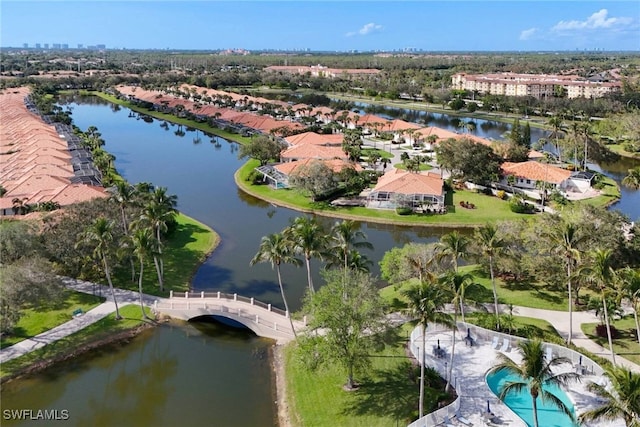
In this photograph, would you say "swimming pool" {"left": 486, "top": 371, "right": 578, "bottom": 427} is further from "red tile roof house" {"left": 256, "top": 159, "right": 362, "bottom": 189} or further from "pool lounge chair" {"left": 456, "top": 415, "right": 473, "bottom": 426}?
"red tile roof house" {"left": 256, "top": 159, "right": 362, "bottom": 189}

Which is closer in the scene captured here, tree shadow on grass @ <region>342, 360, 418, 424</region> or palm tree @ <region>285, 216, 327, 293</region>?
tree shadow on grass @ <region>342, 360, 418, 424</region>

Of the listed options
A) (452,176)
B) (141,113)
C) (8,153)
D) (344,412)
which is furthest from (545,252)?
(141,113)

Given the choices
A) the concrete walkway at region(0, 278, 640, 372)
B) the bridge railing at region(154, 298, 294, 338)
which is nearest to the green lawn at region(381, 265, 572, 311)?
the concrete walkway at region(0, 278, 640, 372)

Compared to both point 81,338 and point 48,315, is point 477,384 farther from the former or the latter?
point 48,315

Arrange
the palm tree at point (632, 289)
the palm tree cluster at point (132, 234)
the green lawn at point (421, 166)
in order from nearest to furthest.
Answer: the palm tree at point (632, 289), the palm tree cluster at point (132, 234), the green lawn at point (421, 166)

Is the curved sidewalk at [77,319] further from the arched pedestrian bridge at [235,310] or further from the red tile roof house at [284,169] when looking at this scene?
the red tile roof house at [284,169]

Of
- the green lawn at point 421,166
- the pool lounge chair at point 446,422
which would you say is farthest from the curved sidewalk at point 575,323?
the green lawn at point 421,166
